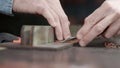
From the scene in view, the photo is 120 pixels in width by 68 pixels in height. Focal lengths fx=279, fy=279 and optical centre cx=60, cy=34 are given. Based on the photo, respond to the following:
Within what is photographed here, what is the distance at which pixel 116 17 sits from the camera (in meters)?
0.79

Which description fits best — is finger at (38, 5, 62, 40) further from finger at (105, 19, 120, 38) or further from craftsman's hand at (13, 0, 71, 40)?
finger at (105, 19, 120, 38)

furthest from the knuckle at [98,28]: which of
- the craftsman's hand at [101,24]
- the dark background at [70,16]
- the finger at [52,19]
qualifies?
the dark background at [70,16]

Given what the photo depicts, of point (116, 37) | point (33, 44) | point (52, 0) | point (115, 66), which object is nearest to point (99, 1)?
point (52, 0)

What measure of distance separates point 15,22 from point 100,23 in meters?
0.64

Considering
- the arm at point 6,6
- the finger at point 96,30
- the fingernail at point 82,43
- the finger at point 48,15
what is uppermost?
the arm at point 6,6

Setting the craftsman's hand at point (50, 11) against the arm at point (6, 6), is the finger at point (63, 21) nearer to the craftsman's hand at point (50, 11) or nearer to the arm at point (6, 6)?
the craftsman's hand at point (50, 11)

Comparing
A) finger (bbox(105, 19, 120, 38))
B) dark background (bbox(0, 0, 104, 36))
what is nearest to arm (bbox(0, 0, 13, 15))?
dark background (bbox(0, 0, 104, 36))

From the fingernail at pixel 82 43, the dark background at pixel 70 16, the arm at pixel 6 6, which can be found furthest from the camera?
the dark background at pixel 70 16

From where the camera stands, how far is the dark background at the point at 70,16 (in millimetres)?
1293

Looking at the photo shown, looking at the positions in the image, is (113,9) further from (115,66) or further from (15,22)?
(15,22)

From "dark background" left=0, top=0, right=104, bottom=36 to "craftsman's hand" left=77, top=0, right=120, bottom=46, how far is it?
483mm

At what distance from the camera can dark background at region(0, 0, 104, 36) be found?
4.24 feet

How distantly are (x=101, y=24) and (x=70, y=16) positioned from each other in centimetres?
58

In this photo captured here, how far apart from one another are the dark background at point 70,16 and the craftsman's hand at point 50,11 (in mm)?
301
